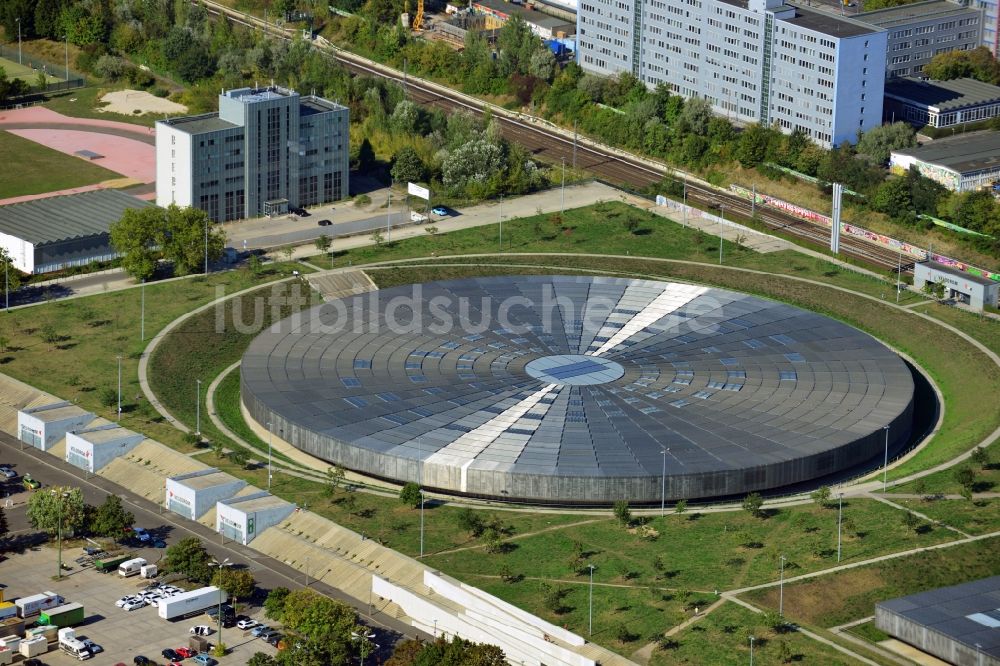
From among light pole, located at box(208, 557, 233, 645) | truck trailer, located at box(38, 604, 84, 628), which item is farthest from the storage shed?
truck trailer, located at box(38, 604, 84, 628)

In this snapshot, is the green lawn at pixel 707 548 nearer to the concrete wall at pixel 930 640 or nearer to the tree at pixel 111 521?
the concrete wall at pixel 930 640

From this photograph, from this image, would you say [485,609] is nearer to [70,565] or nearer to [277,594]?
[277,594]

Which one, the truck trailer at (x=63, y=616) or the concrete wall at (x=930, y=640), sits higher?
the concrete wall at (x=930, y=640)

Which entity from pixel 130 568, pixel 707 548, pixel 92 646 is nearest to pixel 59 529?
pixel 130 568

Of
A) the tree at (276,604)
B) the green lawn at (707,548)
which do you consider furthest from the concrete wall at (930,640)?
the tree at (276,604)

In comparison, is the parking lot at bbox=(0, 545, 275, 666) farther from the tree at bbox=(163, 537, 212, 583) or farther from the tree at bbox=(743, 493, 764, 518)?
the tree at bbox=(743, 493, 764, 518)

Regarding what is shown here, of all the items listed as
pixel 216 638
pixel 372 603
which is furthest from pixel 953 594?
pixel 216 638

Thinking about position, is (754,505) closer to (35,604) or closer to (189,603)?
(189,603)
